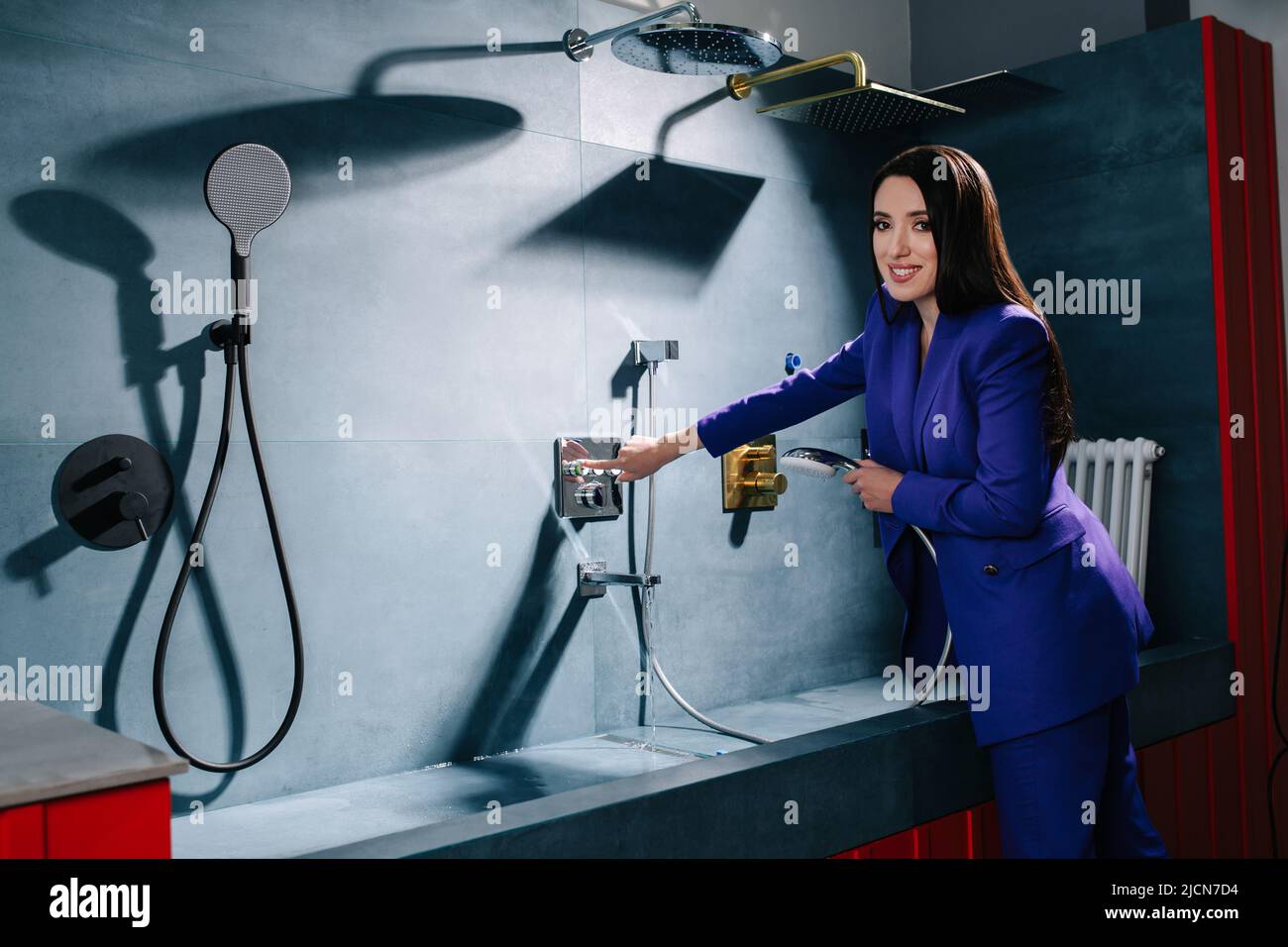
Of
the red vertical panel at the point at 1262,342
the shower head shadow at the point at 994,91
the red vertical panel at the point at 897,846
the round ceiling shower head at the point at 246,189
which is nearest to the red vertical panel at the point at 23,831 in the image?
the round ceiling shower head at the point at 246,189

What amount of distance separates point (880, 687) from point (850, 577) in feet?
0.93

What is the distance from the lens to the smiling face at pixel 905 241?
165cm

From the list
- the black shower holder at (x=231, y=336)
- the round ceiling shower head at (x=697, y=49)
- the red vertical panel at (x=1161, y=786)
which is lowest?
the red vertical panel at (x=1161, y=786)

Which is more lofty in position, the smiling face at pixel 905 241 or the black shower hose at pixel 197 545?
the smiling face at pixel 905 241

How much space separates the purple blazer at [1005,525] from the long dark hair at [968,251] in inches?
1.2

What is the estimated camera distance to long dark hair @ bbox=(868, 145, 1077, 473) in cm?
159

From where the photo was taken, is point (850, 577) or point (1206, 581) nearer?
point (1206, 581)

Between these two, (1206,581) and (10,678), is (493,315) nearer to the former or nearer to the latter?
(10,678)

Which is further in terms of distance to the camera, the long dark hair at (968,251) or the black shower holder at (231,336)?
the black shower holder at (231,336)

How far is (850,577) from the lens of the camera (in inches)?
111

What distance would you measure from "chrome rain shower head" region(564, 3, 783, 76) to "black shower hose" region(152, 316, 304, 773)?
2.78 feet

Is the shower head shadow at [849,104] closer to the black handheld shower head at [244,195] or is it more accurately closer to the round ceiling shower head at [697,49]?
the round ceiling shower head at [697,49]

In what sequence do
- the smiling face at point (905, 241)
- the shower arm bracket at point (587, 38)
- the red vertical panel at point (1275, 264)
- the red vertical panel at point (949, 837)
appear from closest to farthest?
the smiling face at point (905, 241), the red vertical panel at point (949, 837), the shower arm bracket at point (587, 38), the red vertical panel at point (1275, 264)
